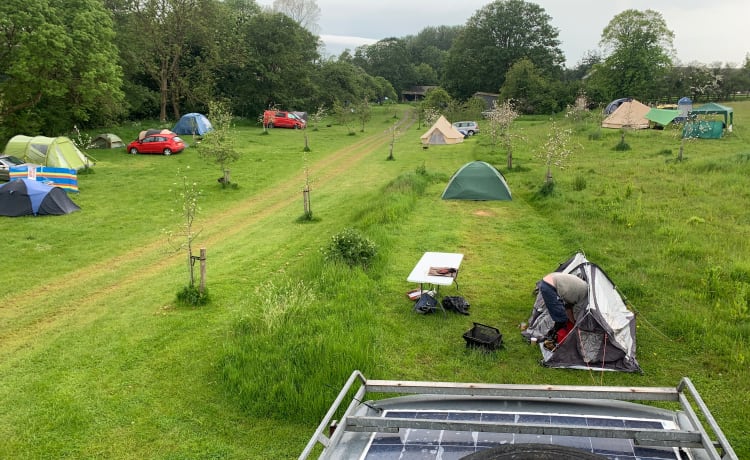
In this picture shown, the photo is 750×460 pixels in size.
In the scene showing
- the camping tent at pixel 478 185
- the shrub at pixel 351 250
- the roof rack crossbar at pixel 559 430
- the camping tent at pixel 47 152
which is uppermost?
the camping tent at pixel 47 152

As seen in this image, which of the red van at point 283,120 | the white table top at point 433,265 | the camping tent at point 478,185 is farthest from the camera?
the red van at point 283,120

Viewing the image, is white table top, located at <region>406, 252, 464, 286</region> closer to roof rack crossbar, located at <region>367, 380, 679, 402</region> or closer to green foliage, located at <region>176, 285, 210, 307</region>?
green foliage, located at <region>176, 285, 210, 307</region>

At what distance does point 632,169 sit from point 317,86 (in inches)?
1617

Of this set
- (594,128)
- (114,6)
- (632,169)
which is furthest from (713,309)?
(114,6)

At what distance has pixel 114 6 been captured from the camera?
39.8 metres

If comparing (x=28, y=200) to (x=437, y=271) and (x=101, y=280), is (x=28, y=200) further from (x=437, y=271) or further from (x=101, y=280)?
(x=437, y=271)

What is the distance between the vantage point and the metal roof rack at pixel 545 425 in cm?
301

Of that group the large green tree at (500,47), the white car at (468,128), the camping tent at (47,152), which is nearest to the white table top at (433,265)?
the camping tent at (47,152)

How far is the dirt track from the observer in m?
10.3

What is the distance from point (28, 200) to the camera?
1783 centimetres

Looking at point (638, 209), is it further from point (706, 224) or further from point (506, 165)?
point (506, 165)

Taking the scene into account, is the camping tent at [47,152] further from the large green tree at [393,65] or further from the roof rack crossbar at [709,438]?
the large green tree at [393,65]

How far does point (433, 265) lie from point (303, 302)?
2845mm

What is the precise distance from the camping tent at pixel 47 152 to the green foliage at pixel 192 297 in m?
15.9
